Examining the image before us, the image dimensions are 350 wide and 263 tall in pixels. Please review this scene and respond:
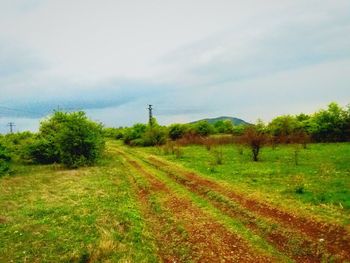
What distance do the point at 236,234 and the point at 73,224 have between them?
655cm

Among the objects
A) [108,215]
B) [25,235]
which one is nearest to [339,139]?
[108,215]

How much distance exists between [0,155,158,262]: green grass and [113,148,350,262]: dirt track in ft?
3.17

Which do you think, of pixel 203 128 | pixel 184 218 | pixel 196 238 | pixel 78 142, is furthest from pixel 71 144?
pixel 203 128

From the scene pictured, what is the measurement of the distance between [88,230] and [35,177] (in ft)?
58.8

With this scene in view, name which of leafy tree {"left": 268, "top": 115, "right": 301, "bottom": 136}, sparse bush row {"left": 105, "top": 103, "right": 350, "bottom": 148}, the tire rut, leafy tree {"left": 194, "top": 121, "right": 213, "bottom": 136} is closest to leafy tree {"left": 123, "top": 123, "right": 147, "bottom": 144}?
sparse bush row {"left": 105, "top": 103, "right": 350, "bottom": 148}

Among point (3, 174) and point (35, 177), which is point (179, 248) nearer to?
point (35, 177)

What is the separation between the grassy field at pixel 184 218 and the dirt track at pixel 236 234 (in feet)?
0.11

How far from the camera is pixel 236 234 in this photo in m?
13.4

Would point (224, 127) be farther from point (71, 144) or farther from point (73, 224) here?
point (73, 224)

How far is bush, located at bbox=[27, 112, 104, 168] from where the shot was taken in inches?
1475

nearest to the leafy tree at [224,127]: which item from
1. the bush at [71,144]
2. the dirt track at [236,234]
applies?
the bush at [71,144]

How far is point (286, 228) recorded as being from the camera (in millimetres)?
13430

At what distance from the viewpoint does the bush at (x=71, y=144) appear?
3747cm

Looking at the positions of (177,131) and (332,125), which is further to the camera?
(177,131)
